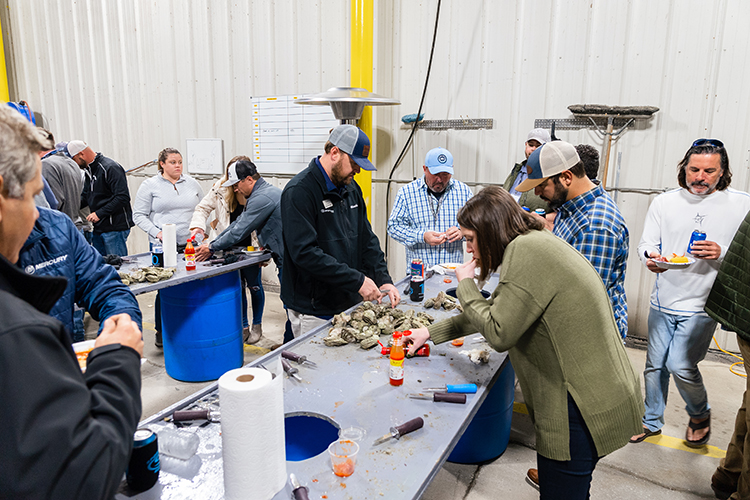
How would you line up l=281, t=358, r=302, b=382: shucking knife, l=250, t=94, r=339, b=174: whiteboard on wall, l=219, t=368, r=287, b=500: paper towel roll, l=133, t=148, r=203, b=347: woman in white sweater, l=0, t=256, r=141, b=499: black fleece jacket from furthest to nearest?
l=250, t=94, r=339, b=174: whiteboard on wall, l=133, t=148, r=203, b=347: woman in white sweater, l=281, t=358, r=302, b=382: shucking knife, l=219, t=368, r=287, b=500: paper towel roll, l=0, t=256, r=141, b=499: black fleece jacket

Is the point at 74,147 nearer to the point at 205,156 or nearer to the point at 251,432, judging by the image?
the point at 205,156

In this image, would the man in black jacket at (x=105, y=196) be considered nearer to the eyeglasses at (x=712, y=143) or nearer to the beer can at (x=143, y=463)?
the beer can at (x=143, y=463)

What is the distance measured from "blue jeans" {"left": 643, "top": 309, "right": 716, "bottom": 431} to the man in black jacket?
5.47m

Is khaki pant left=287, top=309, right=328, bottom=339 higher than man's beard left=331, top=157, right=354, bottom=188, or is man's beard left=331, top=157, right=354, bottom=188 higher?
man's beard left=331, top=157, right=354, bottom=188

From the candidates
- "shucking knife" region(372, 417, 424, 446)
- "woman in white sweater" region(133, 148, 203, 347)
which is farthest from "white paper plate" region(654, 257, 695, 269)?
"woman in white sweater" region(133, 148, 203, 347)

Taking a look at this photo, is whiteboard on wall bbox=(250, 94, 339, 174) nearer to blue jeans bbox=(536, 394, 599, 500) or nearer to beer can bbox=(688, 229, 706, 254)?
beer can bbox=(688, 229, 706, 254)

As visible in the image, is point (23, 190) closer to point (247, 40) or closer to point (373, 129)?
point (373, 129)

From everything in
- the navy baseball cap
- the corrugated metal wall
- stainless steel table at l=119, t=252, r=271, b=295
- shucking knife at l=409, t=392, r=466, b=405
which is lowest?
stainless steel table at l=119, t=252, r=271, b=295

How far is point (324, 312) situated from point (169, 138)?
5310 millimetres

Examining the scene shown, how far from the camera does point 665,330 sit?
9.51ft

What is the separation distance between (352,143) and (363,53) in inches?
116

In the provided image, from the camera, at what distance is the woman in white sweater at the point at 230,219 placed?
14.1 feet

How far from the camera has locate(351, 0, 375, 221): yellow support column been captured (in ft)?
16.7

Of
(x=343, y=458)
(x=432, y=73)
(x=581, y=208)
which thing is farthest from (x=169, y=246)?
(x=432, y=73)
